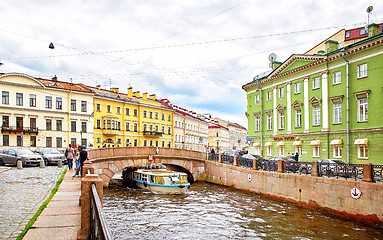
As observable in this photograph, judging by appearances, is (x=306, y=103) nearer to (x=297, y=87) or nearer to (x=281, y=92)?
(x=297, y=87)

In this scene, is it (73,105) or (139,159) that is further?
(73,105)

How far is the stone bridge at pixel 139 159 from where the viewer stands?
25500 millimetres

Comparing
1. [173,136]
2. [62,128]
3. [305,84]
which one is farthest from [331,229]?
[173,136]

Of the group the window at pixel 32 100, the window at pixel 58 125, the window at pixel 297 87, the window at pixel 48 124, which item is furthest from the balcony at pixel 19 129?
the window at pixel 297 87

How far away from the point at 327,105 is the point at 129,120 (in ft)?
119

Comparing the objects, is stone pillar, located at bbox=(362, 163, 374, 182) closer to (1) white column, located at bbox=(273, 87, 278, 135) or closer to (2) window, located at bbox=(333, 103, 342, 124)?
(2) window, located at bbox=(333, 103, 342, 124)

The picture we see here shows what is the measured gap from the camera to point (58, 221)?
7277 millimetres

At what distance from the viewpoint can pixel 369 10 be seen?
3008 centimetres

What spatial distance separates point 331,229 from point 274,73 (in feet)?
82.5

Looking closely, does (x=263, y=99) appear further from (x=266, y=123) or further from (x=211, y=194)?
(x=211, y=194)

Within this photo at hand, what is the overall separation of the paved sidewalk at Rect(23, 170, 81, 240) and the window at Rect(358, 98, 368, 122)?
76.8ft

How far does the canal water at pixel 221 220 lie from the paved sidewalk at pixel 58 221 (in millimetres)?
3792

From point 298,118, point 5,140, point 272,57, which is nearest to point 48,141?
point 5,140

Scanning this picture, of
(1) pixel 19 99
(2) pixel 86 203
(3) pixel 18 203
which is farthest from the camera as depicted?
(1) pixel 19 99
